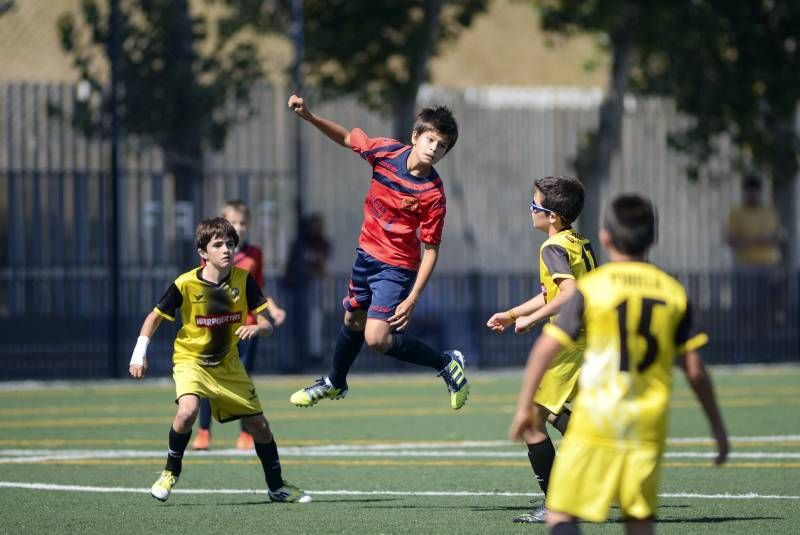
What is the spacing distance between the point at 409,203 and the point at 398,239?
250 mm

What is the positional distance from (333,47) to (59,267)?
568 centimetres

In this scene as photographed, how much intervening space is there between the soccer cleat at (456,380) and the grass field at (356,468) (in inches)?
22.7

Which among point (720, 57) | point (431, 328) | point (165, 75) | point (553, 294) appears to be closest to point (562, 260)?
point (553, 294)

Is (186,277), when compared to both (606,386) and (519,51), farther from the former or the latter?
(519,51)

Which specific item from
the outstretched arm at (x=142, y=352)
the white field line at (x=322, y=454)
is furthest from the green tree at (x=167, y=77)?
the outstretched arm at (x=142, y=352)

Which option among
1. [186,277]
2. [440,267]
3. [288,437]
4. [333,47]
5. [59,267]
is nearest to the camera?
[186,277]

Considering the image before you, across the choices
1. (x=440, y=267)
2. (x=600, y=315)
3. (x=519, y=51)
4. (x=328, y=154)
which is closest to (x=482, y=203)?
(x=440, y=267)

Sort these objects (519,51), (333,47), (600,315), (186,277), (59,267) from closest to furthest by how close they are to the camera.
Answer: (600,315), (186,277), (59,267), (333,47), (519,51)

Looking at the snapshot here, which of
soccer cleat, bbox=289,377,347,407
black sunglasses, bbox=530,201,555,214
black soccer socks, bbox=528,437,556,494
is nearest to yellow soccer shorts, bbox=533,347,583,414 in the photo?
black soccer socks, bbox=528,437,556,494

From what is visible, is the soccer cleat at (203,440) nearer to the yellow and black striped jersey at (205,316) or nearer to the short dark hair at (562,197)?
the yellow and black striped jersey at (205,316)

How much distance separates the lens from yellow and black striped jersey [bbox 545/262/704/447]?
19.0 feet

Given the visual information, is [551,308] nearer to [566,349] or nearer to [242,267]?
[566,349]

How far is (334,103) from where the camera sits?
23.8 metres

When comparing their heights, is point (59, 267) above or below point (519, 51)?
below
